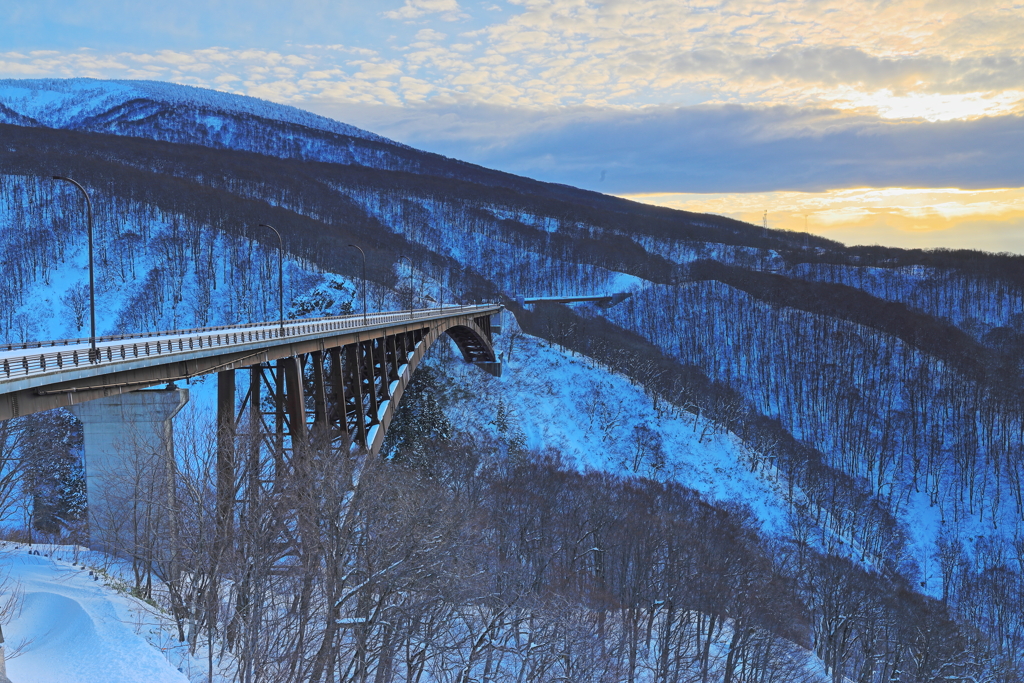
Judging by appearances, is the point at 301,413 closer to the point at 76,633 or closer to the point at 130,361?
the point at 130,361

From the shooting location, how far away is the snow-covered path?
→ 15516mm

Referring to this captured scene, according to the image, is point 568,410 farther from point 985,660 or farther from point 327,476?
point 327,476

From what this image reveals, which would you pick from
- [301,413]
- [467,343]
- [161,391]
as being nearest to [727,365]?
[467,343]

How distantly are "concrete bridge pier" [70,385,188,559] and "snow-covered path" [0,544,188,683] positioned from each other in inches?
69.6

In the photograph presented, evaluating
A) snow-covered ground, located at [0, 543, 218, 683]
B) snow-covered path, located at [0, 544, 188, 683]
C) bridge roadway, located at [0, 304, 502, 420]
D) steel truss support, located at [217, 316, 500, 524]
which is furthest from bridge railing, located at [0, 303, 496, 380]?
snow-covered path, located at [0, 544, 188, 683]

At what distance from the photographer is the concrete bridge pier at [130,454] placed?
20.1m

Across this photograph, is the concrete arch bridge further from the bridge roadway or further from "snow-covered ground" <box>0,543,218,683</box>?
"snow-covered ground" <box>0,543,218,683</box>

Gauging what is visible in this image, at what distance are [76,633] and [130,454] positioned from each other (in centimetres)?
556

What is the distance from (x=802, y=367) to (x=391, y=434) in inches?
3641

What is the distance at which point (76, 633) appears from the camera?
16969mm

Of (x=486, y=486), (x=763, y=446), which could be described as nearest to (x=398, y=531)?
(x=486, y=486)

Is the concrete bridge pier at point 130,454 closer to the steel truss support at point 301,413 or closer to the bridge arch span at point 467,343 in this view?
the steel truss support at point 301,413

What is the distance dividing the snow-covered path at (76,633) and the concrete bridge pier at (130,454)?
5.80 ft

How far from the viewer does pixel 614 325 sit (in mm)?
143375
